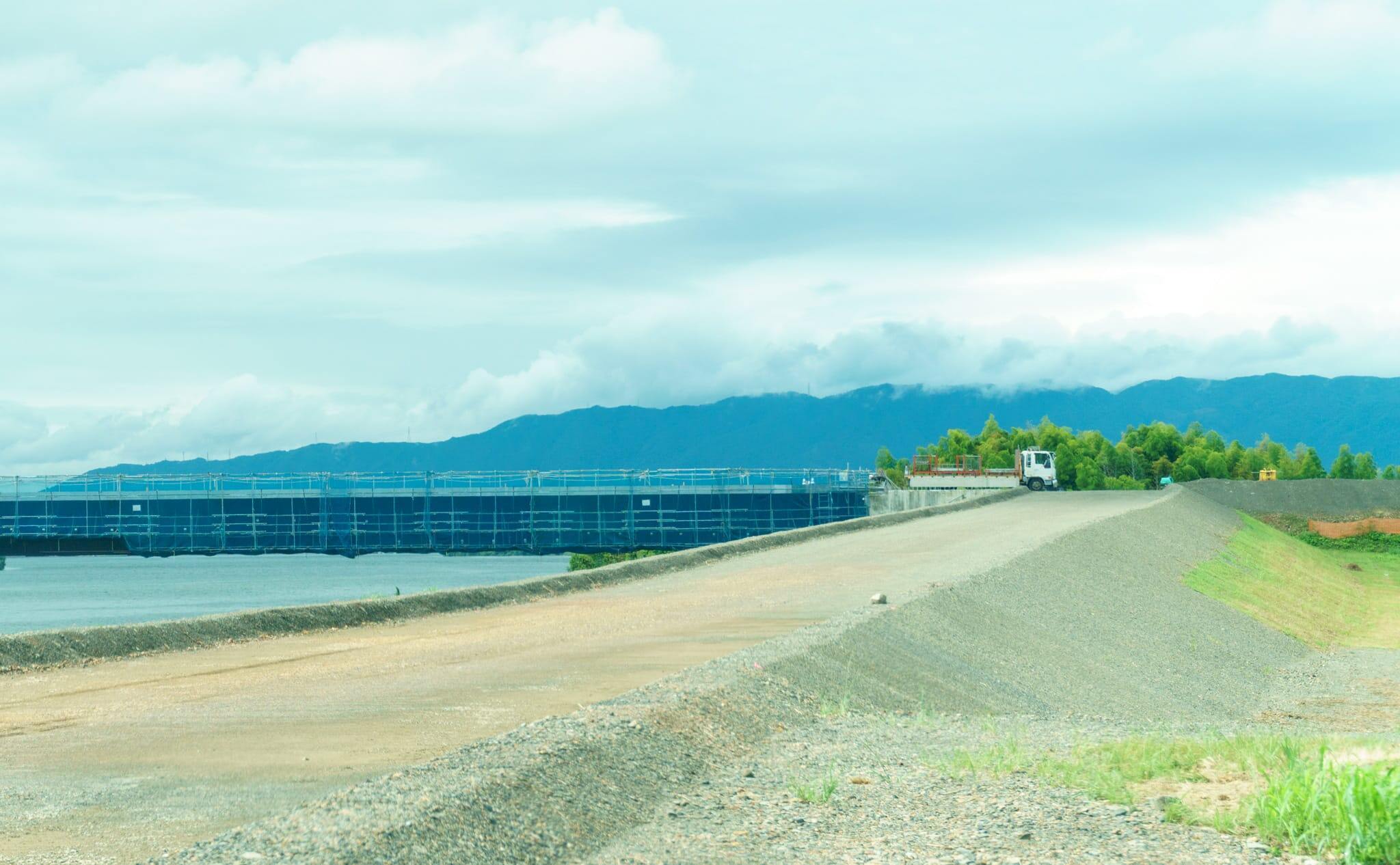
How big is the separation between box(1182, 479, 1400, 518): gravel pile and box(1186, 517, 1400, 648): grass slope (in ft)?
21.8

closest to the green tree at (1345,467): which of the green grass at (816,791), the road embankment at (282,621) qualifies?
the road embankment at (282,621)

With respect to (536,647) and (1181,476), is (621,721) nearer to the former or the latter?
(536,647)

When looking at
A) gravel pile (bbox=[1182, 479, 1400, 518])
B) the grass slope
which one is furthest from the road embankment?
gravel pile (bbox=[1182, 479, 1400, 518])

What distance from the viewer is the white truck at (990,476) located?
287 feet

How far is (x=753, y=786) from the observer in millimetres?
10789

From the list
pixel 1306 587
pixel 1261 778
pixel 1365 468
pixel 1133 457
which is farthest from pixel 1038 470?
pixel 1365 468

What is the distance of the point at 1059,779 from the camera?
10.4m

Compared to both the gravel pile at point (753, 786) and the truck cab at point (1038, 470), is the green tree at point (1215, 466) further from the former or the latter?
the gravel pile at point (753, 786)

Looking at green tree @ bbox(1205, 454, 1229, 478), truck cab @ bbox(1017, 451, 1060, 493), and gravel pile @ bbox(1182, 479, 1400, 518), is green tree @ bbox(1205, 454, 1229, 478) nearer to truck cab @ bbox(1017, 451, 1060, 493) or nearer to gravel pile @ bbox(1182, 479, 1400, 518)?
truck cab @ bbox(1017, 451, 1060, 493)

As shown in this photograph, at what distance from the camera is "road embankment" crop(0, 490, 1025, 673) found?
16922 millimetres

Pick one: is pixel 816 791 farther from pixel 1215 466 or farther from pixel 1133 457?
pixel 1133 457

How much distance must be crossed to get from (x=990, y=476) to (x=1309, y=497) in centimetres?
2141

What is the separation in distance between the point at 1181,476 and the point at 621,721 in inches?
6066

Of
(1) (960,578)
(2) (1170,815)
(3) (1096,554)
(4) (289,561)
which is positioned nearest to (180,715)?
(2) (1170,815)
